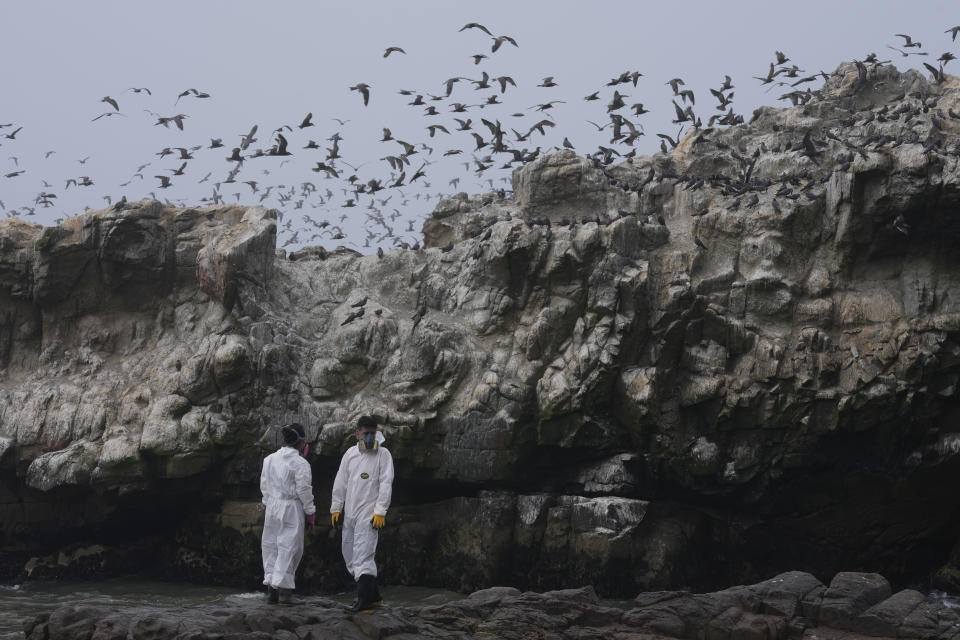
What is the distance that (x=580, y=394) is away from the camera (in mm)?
20609

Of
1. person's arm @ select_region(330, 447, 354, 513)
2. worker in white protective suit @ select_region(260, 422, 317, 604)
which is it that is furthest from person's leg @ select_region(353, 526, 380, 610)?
worker in white protective suit @ select_region(260, 422, 317, 604)

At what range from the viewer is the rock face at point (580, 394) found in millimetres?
20219

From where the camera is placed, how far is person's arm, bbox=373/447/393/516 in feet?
43.5

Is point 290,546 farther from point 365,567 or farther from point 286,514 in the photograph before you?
point 365,567

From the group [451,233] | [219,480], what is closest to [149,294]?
[219,480]

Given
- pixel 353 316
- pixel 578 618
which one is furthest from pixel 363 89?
pixel 578 618

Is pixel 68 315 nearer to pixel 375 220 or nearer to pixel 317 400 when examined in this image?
pixel 317 400

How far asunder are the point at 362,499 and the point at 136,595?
9.13 metres

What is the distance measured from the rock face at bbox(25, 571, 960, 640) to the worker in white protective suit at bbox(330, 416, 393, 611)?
0.49 meters

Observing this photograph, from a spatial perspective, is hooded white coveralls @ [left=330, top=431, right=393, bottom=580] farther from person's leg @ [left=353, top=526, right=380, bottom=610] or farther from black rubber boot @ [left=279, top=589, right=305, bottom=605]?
black rubber boot @ [left=279, top=589, right=305, bottom=605]

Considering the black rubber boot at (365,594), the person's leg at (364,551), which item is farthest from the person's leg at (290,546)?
the black rubber boot at (365,594)

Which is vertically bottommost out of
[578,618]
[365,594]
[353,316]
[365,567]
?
[578,618]

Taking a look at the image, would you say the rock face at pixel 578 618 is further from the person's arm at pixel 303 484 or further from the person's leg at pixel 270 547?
the person's arm at pixel 303 484

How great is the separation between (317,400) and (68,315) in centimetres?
734
